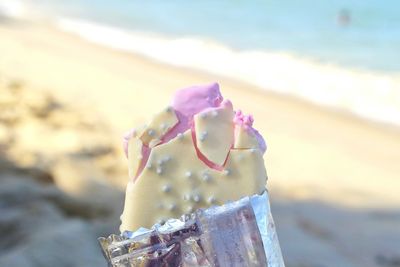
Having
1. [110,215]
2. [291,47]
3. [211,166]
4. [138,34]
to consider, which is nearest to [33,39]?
[138,34]

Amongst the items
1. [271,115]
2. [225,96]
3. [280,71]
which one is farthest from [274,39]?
[271,115]

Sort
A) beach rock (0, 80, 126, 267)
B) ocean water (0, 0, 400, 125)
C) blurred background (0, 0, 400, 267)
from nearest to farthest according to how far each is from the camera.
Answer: beach rock (0, 80, 126, 267)
blurred background (0, 0, 400, 267)
ocean water (0, 0, 400, 125)

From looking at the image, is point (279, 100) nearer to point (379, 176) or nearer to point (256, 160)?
point (379, 176)

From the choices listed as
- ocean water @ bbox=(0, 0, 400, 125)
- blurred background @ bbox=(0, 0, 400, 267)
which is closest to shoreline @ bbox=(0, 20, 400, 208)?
blurred background @ bbox=(0, 0, 400, 267)

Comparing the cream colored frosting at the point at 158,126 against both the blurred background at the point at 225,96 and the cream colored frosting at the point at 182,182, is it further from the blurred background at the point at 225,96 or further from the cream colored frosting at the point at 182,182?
the blurred background at the point at 225,96

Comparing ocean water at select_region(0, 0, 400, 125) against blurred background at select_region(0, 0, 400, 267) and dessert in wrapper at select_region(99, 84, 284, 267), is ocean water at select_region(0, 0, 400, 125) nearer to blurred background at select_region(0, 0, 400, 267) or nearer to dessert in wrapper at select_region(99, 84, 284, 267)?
blurred background at select_region(0, 0, 400, 267)

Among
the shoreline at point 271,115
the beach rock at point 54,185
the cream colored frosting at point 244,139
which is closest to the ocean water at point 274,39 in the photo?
the shoreline at point 271,115

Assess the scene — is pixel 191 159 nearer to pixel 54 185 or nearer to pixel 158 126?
pixel 158 126
